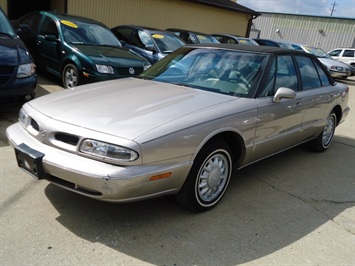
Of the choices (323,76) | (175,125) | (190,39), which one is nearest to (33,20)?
(190,39)

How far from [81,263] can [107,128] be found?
967mm

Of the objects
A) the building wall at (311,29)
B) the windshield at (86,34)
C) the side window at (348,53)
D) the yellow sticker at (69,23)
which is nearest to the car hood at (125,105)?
the windshield at (86,34)

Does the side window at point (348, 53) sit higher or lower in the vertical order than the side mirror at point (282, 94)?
lower

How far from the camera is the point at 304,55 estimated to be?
462cm

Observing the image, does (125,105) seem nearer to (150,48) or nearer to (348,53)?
(150,48)

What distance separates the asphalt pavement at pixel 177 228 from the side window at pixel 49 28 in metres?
4.03

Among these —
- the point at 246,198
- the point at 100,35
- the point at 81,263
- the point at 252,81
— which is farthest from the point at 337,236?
the point at 100,35

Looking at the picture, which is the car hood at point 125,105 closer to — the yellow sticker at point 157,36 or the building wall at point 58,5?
the yellow sticker at point 157,36

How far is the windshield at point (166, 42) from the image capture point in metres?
8.70

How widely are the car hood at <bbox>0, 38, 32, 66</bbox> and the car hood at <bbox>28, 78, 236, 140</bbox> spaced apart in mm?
1907

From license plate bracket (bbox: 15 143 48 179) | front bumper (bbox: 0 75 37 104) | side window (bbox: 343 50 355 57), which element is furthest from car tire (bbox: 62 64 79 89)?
side window (bbox: 343 50 355 57)

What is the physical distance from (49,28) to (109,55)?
171 centimetres

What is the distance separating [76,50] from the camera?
652cm

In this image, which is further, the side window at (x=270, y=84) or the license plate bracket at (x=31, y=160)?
the side window at (x=270, y=84)
